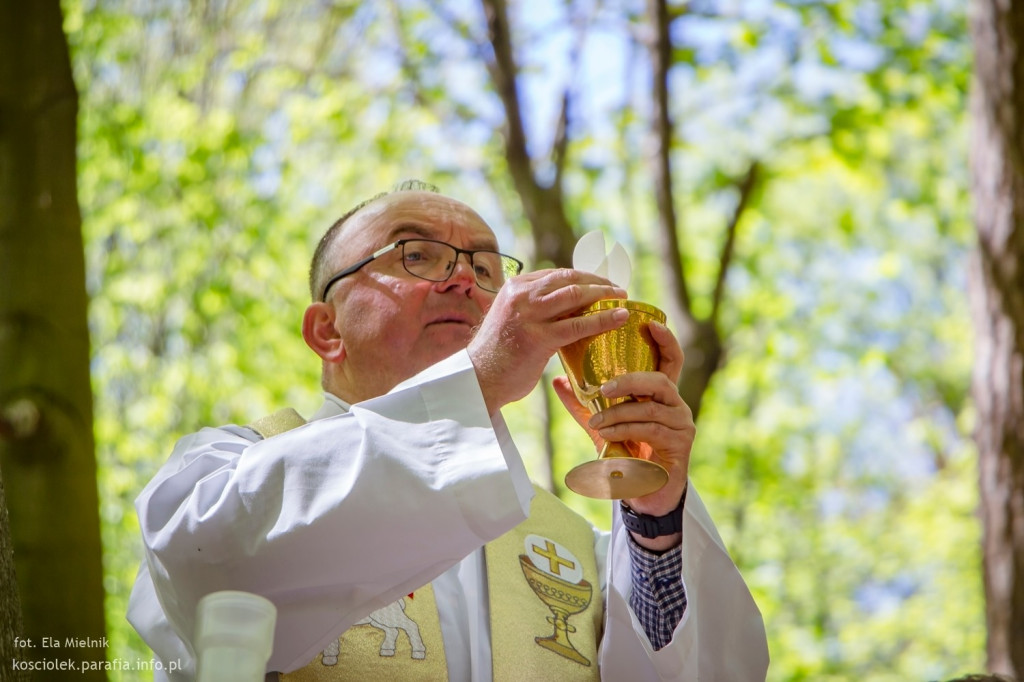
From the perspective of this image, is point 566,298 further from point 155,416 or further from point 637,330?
point 155,416

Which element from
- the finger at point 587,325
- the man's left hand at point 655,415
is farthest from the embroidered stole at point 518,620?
the finger at point 587,325

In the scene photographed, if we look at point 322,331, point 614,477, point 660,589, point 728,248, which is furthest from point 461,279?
point 728,248

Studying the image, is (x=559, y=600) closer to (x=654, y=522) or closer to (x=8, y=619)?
(x=654, y=522)

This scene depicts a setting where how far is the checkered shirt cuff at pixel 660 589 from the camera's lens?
304 centimetres

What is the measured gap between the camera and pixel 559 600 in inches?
137

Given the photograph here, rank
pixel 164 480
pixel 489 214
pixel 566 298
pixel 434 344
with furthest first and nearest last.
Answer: pixel 489 214, pixel 434 344, pixel 164 480, pixel 566 298

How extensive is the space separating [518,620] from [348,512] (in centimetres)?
110

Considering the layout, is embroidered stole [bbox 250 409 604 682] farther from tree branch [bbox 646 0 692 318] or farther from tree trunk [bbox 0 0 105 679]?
tree branch [bbox 646 0 692 318]

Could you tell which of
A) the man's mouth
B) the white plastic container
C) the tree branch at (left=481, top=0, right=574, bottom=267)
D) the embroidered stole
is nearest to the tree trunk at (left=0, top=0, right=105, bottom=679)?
the embroidered stole

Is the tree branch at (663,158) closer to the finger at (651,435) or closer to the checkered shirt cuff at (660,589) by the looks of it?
the checkered shirt cuff at (660,589)

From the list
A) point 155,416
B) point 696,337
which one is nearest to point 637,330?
point 696,337

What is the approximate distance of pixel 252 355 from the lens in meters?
11.1

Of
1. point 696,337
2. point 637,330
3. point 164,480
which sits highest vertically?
point 696,337

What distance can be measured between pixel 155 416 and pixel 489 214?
11.6 feet
